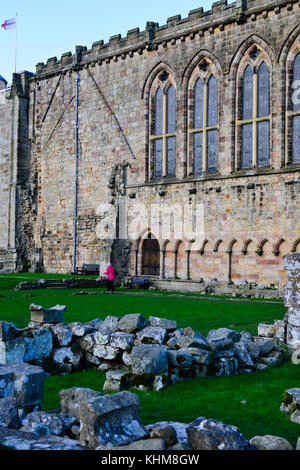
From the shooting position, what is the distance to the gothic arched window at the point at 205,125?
21.4 m

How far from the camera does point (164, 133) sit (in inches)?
911

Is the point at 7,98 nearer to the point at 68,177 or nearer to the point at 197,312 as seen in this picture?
the point at 68,177

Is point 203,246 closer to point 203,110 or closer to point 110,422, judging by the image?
point 203,110

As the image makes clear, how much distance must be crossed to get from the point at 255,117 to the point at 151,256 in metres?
7.38

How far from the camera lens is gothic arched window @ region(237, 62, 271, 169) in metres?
19.8

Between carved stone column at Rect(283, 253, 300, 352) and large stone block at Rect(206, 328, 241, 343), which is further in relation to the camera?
carved stone column at Rect(283, 253, 300, 352)

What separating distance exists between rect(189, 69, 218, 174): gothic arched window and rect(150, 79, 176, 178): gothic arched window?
1185mm

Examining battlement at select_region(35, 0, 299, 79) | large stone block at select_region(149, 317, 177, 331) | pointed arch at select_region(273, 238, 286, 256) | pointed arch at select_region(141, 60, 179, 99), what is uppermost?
battlement at select_region(35, 0, 299, 79)

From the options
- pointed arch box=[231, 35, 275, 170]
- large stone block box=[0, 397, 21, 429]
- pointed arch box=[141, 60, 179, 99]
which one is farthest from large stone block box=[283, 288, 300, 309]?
pointed arch box=[141, 60, 179, 99]

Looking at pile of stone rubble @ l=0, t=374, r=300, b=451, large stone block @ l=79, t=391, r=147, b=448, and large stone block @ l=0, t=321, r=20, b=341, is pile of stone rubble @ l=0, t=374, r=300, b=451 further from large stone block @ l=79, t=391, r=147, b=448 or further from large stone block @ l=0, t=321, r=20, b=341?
large stone block @ l=0, t=321, r=20, b=341

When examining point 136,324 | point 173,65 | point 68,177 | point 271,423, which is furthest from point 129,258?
point 271,423

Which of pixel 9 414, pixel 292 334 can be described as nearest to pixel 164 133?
pixel 292 334

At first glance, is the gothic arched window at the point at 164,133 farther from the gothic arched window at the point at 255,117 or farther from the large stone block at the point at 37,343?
the large stone block at the point at 37,343

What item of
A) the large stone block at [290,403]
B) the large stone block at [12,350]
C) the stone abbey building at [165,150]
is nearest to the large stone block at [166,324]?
the large stone block at [12,350]
